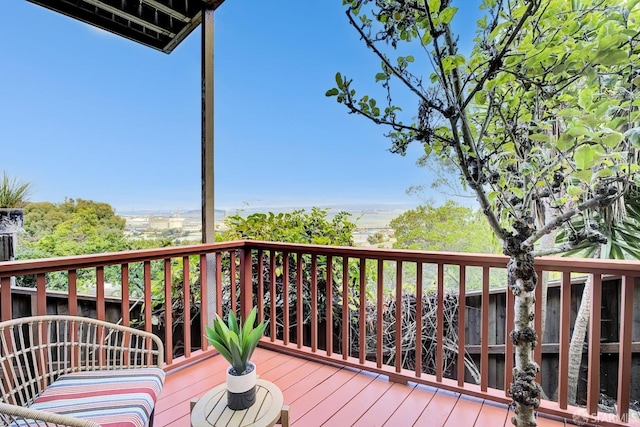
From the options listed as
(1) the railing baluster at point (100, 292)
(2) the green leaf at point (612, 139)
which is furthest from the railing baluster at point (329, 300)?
(2) the green leaf at point (612, 139)

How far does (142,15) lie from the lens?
9.63 ft

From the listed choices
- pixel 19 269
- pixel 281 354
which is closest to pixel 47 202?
pixel 19 269

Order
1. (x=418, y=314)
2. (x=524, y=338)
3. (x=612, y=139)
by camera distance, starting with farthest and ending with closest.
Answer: (x=418, y=314), (x=524, y=338), (x=612, y=139)

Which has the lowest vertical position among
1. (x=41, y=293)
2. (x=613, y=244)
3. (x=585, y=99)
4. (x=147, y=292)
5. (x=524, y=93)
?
(x=147, y=292)

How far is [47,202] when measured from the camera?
287 cm

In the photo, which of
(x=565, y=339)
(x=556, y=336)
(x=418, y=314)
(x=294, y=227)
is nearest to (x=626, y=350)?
(x=565, y=339)

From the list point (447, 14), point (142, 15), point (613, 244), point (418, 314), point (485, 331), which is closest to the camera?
point (447, 14)

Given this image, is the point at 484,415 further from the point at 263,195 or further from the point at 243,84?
the point at 243,84

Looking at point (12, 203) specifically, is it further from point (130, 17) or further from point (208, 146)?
point (130, 17)

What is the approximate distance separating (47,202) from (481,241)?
442cm

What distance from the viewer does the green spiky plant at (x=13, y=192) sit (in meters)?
2.64

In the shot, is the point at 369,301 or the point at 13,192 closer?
the point at 13,192

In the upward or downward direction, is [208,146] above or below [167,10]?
below

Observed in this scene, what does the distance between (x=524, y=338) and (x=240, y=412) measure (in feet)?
3.95
